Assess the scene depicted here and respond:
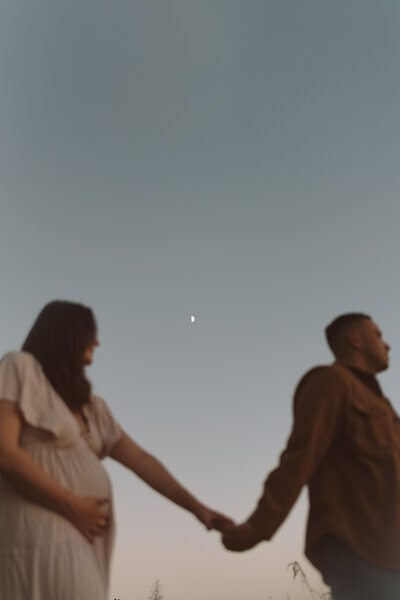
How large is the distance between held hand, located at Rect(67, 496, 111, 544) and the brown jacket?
33.9 inches

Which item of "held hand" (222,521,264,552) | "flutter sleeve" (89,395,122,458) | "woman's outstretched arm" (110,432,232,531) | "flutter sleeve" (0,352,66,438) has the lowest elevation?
"held hand" (222,521,264,552)

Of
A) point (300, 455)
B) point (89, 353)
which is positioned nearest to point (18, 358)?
point (89, 353)

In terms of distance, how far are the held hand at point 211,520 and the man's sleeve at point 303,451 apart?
270mm

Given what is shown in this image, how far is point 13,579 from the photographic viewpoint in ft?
7.77

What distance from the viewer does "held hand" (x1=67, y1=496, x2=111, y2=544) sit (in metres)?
2.51

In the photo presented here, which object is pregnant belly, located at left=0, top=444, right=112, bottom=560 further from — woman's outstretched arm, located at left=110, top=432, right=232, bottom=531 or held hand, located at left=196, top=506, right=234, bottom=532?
held hand, located at left=196, top=506, right=234, bottom=532

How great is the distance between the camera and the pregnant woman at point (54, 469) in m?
2.40

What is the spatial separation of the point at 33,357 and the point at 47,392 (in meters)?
0.18

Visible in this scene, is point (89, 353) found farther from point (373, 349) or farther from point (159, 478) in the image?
point (373, 349)

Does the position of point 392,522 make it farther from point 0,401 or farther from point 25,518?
point 0,401

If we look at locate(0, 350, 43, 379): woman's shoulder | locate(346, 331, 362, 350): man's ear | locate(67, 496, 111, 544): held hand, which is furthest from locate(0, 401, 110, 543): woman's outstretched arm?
locate(346, 331, 362, 350): man's ear

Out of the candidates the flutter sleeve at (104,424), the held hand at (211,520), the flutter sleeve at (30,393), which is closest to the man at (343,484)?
the held hand at (211,520)

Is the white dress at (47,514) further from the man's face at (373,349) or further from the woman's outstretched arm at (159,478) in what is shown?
the man's face at (373,349)

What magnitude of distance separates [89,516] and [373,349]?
Answer: 173cm
